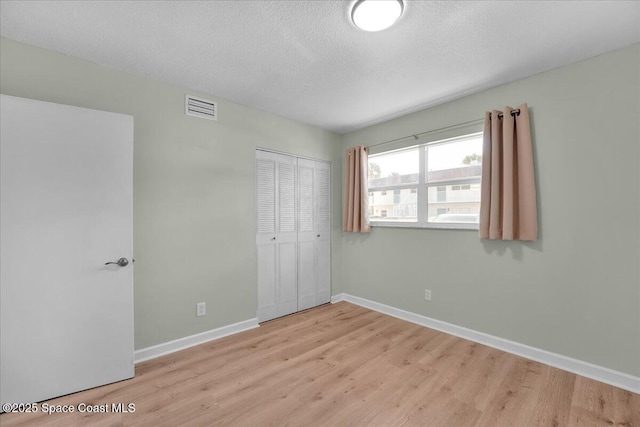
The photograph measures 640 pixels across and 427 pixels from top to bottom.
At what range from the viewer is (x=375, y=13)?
1650 mm

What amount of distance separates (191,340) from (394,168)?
10.0 feet

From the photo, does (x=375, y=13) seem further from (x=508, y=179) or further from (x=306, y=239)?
(x=306, y=239)

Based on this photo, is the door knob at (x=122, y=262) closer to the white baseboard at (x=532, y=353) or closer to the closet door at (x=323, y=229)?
the closet door at (x=323, y=229)

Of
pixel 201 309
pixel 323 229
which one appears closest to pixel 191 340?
pixel 201 309

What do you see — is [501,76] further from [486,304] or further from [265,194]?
[265,194]

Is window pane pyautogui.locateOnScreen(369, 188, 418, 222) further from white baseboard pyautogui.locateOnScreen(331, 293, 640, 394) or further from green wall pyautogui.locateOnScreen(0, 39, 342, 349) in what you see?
green wall pyautogui.locateOnScreen(0, 39, 342, 349)

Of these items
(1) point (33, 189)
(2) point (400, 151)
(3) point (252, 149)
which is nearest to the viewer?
(1) point (33, 189)

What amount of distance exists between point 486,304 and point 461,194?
1.14 meters

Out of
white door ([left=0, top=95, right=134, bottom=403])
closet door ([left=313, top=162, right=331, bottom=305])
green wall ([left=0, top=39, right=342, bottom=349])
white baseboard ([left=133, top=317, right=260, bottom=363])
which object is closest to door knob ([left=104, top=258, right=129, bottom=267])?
white door ([left=0, top=95, right=134, bottom=403])

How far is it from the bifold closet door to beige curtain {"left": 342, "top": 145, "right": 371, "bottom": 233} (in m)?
0.81

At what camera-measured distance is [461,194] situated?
115 inches

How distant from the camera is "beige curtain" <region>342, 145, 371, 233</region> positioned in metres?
3.76

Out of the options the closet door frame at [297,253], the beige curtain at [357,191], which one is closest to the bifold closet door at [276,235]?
the closet door frame at [297,253]

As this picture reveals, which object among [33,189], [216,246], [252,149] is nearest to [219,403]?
[216,246]
